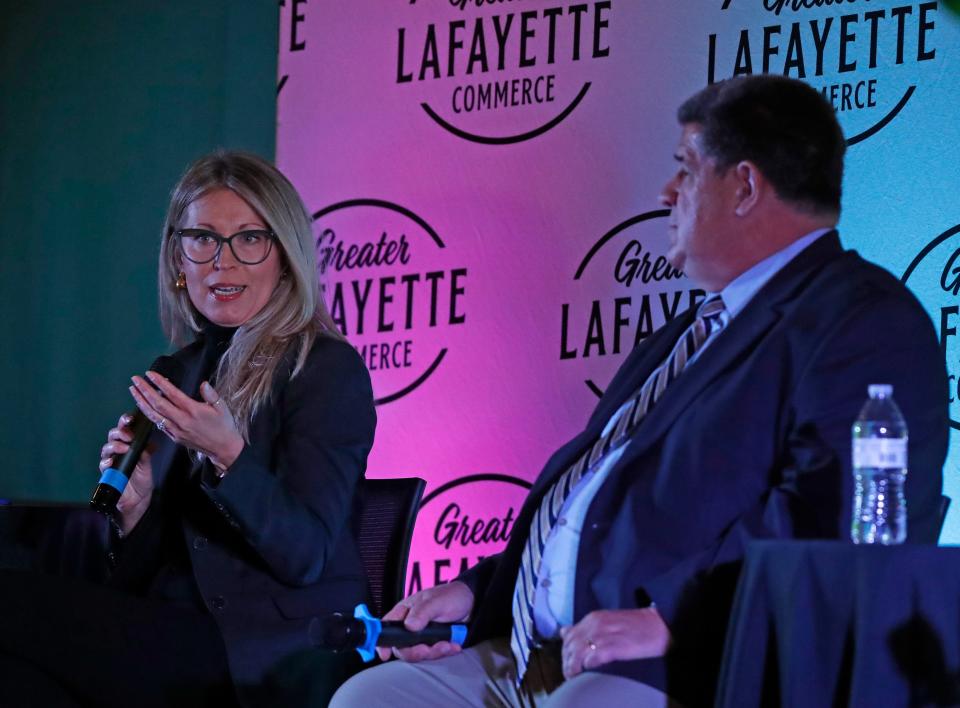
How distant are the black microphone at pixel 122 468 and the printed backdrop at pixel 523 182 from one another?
4.46 feet

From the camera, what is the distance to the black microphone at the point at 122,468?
2.29 m

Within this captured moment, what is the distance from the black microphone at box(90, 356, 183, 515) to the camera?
229 centimetres

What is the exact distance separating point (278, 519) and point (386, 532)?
0.43 meters

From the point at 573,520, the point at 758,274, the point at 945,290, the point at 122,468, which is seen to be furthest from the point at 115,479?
the point at 945,290

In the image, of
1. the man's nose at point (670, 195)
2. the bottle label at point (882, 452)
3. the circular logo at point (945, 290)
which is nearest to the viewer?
the bottle label at point (882, 452)

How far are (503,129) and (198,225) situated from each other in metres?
1.21

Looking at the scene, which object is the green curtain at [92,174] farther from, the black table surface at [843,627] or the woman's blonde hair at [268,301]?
the black table surface at [843,627]

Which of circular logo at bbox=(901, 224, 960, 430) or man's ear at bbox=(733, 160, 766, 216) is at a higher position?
man's ear at bbox=(733, 160, 766, 216)

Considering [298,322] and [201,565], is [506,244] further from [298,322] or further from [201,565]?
[201,565]

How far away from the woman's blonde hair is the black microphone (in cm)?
20

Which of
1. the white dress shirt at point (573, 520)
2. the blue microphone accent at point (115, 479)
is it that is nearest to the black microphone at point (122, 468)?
the blue microphone accent at point (115, 479)

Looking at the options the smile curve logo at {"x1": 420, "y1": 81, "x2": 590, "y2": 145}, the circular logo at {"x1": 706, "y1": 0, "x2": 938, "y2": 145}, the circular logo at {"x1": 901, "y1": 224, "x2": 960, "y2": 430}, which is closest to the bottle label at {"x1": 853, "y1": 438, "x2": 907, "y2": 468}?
the circular logo at {"x1": 901, "y1": 224, "x2": 960, "y2": 430}

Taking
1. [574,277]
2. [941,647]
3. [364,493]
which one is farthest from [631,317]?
[941,647]

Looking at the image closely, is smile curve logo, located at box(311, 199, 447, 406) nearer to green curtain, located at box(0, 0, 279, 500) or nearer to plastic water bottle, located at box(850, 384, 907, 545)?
green curtain, located at box(0, 0, 279, 500)
